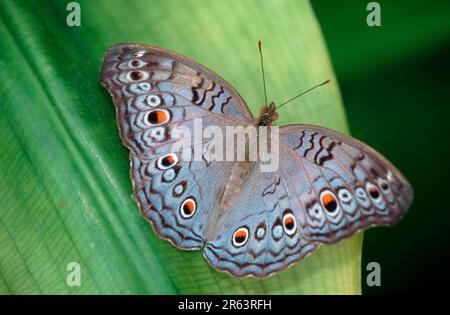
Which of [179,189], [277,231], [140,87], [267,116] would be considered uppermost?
[140,87]

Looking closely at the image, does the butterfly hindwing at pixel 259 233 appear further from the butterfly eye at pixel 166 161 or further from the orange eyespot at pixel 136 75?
the orange eyespot at pixel 136 75

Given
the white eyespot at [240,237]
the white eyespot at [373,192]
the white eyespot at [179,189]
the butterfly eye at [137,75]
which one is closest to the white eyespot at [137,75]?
the butterfly eye at [137,75]

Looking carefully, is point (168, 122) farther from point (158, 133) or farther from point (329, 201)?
point (329, 201)

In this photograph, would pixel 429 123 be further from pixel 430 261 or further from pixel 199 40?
pixel 199 40

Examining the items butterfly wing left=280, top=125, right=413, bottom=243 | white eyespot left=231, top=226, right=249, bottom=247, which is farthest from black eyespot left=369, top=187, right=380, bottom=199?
white eyespot left=231, top=226, right=249, bottom=247

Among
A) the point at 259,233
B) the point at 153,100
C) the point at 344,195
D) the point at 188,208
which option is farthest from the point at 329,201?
the point at 153,100

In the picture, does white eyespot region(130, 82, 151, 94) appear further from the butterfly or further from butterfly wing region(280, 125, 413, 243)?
butterfly wing region(280, 125, 413, 243)
